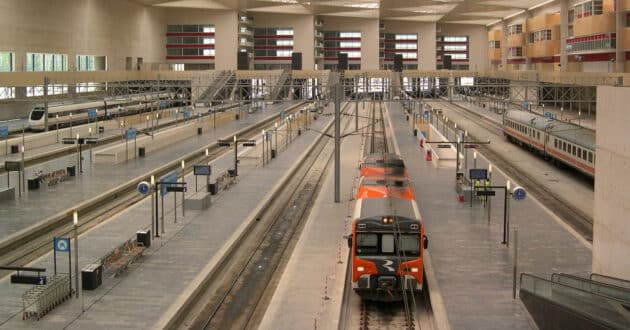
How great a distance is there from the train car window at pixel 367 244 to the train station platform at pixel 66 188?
11733 mm

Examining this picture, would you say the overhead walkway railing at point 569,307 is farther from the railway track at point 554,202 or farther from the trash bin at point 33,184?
the trash bin at point 33,184

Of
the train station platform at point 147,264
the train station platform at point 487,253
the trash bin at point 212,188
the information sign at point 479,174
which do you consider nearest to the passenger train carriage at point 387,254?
the train station platform at point 487,253

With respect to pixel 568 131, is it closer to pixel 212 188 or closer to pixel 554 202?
Answer: pixel 554 202

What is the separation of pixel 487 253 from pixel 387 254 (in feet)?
18.2

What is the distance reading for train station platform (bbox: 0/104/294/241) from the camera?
26.1 metres

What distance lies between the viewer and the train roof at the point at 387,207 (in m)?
16.6

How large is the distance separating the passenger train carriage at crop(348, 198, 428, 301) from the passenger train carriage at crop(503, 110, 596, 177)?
19.4 meters

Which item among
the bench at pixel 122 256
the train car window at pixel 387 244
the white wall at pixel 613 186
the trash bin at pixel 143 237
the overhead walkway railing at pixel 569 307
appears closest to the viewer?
the overhead walkway railing at pixel 569 307

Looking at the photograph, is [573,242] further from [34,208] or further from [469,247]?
[34,208]

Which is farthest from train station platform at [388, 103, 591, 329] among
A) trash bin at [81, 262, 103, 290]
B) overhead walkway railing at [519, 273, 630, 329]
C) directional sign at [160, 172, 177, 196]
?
directional sign at [160, 172, 177, 196]

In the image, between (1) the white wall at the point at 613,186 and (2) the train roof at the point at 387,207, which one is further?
(2) the train roof at the point at 387,207

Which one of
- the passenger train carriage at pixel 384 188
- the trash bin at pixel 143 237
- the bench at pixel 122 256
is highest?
the passenger train carriage at pixel 384 188

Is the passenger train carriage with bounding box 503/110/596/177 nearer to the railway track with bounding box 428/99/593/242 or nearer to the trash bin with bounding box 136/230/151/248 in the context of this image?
the railway track with bounding box 428/99/593/242

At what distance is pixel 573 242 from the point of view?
885 inches
